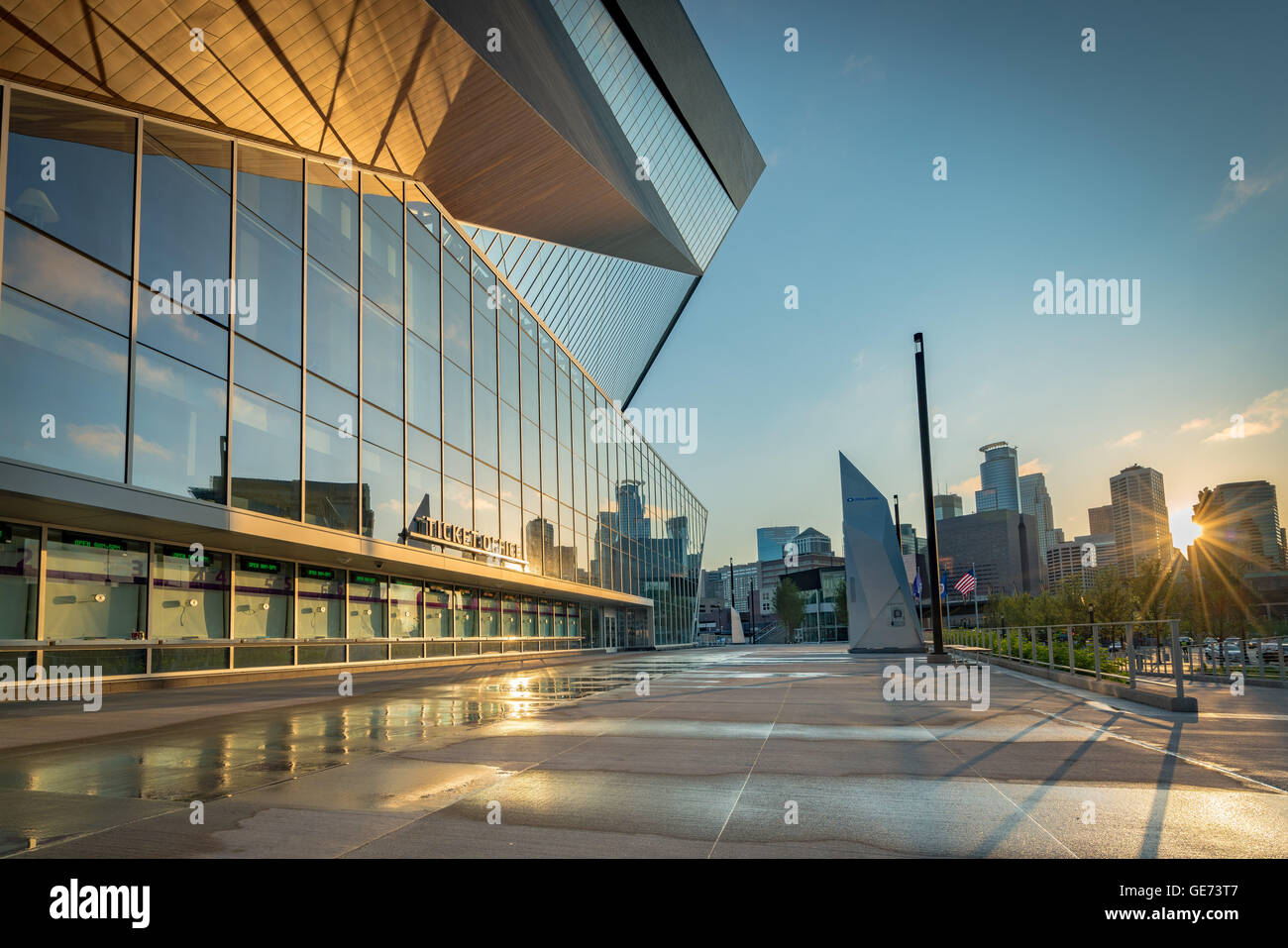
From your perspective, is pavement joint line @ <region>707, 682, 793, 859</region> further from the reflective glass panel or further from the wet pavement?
the reflective glass panel

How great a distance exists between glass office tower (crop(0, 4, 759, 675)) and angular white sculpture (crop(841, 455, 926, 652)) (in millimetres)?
14700

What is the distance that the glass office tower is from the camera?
13867mm

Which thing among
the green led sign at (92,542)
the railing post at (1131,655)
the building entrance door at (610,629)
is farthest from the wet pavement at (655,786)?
the building entrance door at (610,629)

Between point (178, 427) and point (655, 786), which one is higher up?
point (178, 427)

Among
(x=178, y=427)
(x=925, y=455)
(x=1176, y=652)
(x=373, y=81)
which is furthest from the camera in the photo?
(x=925, y=455)

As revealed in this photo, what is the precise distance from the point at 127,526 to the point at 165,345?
11.2ft

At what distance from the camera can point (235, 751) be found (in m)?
7.46

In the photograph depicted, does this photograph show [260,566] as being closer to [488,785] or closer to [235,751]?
[235,751]

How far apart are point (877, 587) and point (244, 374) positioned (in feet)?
90.6

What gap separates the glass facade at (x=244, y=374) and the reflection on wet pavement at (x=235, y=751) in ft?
20.3

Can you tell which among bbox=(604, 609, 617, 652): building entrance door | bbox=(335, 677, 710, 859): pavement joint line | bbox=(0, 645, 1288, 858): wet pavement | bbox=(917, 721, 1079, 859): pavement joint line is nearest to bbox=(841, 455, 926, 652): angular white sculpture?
bbox=(604, 609, 617, 652): building entrance door

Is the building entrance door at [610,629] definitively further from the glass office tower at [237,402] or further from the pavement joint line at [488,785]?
the pavement joint line at [488,785]

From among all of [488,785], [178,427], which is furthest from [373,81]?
[488,785]

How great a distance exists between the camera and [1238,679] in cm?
2041
